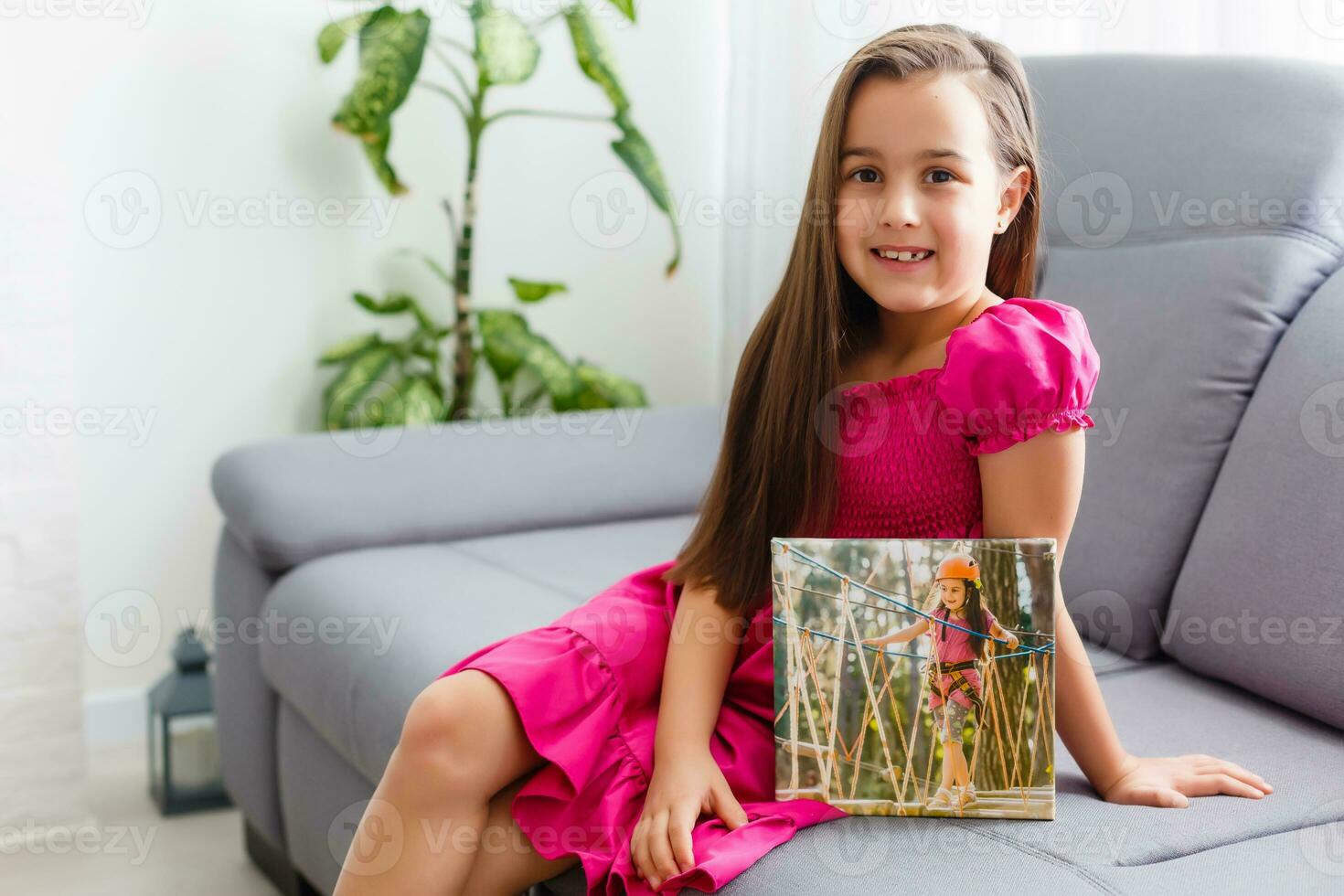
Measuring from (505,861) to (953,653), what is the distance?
37cm

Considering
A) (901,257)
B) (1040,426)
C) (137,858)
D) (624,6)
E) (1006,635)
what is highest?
(624,6)

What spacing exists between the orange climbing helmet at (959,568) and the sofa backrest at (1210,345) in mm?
389

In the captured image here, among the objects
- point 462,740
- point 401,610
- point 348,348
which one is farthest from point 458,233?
point 462,740

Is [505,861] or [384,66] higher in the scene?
[384,66]

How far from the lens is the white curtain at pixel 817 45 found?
60.9 inches

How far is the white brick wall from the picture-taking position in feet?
6.05

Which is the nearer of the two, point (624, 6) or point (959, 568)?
point (959, 568)

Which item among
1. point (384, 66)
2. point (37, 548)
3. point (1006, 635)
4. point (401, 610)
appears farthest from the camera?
point (384, 66)

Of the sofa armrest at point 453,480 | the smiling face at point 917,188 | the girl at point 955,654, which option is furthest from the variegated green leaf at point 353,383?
the girl at point 955,654

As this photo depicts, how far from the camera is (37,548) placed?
6.18 feet

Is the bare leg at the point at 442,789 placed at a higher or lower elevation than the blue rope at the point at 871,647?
lower

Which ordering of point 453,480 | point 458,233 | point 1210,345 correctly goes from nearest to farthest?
point 1210,345 < point 453,480 < point 458,233

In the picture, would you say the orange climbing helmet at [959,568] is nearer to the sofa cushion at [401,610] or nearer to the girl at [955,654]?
the girl at [955,654]

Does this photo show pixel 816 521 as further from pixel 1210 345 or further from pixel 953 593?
pixel 1210 345
